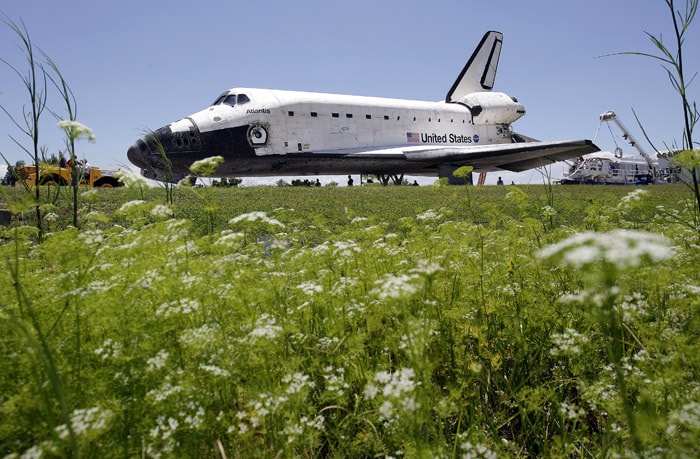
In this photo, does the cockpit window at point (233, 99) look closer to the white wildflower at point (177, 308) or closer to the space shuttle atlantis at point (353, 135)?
the space shuttle atlantis at point (353, 135)

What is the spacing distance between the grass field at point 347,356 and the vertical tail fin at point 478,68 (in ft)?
91.7

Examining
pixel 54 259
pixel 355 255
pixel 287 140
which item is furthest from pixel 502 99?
pixel 54 259

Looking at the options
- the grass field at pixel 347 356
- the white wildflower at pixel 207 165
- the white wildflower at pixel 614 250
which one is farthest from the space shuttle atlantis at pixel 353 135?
the white wildflower at pixel 614 250

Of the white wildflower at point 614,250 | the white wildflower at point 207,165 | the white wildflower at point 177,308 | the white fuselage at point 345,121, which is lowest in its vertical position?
the white wildflower at point 177,308

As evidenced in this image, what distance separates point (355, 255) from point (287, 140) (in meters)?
16.0

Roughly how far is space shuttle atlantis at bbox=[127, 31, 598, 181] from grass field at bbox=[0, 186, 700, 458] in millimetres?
13129

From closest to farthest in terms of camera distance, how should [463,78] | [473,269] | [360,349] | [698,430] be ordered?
[698,430]
[360,349]
[473,269]
[463,78]

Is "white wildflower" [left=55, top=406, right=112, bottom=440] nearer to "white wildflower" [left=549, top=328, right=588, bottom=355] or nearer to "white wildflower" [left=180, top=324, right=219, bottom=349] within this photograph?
"white wildflower" [left=180, top=324, right=219, bottom=349]

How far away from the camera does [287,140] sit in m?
18.5

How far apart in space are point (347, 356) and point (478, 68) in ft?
101

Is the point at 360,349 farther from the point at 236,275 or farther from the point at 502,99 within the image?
the point at 502,99

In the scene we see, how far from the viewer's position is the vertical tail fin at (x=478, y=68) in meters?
28.4

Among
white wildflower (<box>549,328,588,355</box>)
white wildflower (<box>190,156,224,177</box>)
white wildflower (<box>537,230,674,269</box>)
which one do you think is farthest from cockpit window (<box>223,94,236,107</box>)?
white wildflower (<box>537,230,674,269</box>)

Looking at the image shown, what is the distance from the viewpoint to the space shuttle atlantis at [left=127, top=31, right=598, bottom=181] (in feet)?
53.7
